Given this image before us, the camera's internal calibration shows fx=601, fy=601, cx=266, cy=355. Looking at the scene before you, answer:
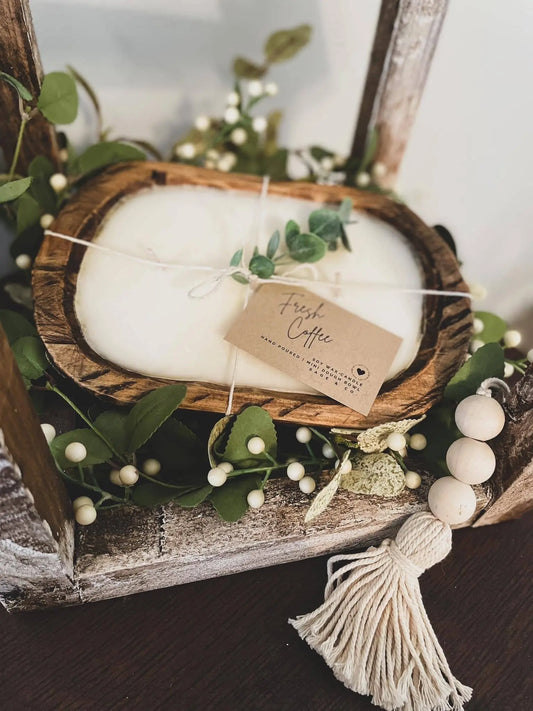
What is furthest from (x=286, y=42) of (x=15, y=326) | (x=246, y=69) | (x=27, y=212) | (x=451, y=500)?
(x=451, y=500)

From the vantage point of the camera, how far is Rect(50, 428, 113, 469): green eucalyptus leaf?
0.52 metres

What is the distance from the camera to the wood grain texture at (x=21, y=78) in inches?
22.3

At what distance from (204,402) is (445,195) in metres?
0.63

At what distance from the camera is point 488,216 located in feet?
3.03

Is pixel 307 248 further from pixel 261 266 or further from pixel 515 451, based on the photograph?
pixel 515 451

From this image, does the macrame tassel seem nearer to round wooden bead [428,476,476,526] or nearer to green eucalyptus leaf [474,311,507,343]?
round wooden bead [428,476,476,526]

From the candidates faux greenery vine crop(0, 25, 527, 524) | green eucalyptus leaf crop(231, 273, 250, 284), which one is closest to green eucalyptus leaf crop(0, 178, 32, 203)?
faux greenery vine crop(0, 25, 527, 524)

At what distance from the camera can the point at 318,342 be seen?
581mm

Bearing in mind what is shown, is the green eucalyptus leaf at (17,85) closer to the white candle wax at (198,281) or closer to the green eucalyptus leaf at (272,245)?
the white candle wax at (198,281)

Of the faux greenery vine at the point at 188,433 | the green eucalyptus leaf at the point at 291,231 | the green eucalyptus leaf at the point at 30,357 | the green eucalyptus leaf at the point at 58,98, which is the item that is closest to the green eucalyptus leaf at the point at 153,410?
the faux greenery vine at the point at 188,433

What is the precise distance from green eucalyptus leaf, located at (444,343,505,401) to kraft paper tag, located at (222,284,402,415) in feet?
0.21

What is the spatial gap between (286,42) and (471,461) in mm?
587

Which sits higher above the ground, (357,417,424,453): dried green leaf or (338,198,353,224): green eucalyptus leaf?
(338,198,353,224): green eucalyptus leaf

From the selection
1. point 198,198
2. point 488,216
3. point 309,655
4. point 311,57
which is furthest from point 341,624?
point 311,57
